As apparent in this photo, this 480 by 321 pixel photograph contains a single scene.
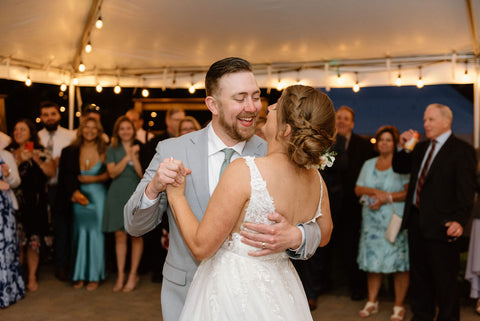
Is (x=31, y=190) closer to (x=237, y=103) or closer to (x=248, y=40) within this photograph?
(x=248, y=40)

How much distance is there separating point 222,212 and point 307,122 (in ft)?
1.34

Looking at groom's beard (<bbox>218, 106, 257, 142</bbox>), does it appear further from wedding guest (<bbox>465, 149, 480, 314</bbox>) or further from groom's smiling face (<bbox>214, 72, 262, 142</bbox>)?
wedding guest (<bbox>465, 149, 480, 314</bbox>)

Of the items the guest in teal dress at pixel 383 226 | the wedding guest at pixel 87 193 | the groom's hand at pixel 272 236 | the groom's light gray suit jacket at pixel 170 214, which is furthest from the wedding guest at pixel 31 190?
the groom's hand at pixel 272 236

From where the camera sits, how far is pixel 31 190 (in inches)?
192

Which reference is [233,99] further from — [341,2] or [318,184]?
[341,2]

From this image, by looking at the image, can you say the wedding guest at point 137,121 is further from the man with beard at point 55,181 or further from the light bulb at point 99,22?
the light bulb at point 99,22

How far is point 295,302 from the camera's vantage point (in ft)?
5.77

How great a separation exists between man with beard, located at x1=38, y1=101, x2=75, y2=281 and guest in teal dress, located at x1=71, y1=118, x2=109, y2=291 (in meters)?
0.25

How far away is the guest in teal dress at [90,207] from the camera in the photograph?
4988 mm

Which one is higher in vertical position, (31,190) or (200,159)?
(200,159)

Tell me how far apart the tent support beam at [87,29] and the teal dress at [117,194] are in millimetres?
1250

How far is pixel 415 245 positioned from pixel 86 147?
10.8 ft

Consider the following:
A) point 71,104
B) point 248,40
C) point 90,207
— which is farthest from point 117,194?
point 248,40

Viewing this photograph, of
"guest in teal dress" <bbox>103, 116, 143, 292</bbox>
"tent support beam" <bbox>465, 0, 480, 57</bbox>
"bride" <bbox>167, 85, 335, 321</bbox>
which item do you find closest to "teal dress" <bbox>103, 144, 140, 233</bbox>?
"guest in teal dress" <bbox>103, 116, 143, 292</bbox>
